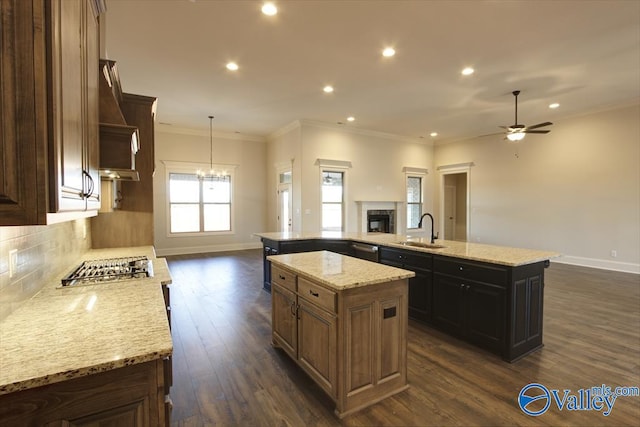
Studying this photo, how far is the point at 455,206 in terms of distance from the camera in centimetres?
1071

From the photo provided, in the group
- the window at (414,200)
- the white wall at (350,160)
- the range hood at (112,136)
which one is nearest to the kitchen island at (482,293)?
the range hood at (112,136)

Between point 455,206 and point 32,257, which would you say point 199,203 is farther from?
point 455,206

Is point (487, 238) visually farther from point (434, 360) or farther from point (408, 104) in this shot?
point (434, 360)

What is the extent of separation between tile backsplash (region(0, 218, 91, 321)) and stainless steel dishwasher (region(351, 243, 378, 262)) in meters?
3.17

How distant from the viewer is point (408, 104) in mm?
6023

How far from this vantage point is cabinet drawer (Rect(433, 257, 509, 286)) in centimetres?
264

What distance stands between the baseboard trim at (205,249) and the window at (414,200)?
4.90 meters

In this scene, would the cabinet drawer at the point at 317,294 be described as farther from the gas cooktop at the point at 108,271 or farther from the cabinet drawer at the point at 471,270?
the cabinet drawer at the point at 471,270

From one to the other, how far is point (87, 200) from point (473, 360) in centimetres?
310

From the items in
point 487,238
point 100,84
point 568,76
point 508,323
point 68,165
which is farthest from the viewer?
point 487,238

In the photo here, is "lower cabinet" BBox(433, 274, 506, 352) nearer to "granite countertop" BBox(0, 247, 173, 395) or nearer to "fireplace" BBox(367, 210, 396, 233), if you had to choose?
"granite countertop" BBox(0, 247, 173, 395)

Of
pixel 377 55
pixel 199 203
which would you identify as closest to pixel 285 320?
pixel 377 55

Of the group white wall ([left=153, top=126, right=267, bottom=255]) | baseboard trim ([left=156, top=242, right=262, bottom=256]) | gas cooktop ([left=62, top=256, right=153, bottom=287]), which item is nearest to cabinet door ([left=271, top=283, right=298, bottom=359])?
gas cooktop ([left=62, top=256, right=153, bottom=287])

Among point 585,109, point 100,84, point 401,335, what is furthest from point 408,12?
point 585,109
